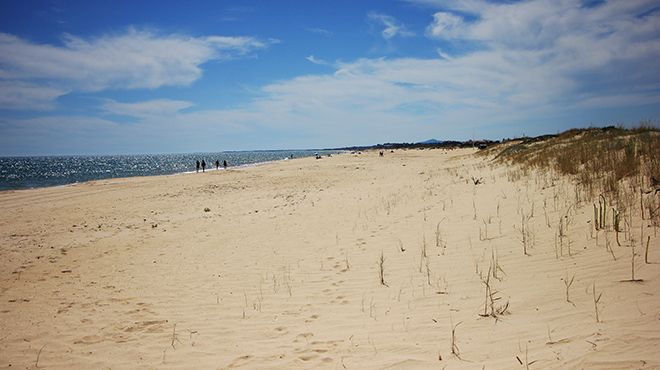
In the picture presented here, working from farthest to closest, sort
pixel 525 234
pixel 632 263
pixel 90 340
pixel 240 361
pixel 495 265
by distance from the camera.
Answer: pixel 525 234
pixel 495 265
pixel 90 340
pixel 632 263
pixel 240 361

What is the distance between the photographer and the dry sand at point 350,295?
11.5ft

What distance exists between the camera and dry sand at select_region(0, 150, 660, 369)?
3498mm

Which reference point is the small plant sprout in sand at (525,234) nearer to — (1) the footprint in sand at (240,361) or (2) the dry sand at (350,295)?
(2) the dry sand at (350,295)

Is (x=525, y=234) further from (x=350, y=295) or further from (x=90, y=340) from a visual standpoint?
(x=90, y=340)

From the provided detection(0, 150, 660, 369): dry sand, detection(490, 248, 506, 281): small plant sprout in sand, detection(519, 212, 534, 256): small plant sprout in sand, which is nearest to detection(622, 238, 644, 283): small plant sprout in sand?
detection(0, 150, 660, 369): dry sand

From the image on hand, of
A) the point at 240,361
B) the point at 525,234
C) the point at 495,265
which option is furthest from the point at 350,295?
the point at 525,234

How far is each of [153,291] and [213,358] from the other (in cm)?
312

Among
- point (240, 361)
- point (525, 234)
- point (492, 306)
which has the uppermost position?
point (525, 234)

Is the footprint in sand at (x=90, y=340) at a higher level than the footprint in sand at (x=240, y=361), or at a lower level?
lower

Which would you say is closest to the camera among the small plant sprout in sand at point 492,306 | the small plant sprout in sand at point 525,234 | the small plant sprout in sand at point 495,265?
the small plant sprout in sand at point 492,306

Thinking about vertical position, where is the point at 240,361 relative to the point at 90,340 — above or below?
above

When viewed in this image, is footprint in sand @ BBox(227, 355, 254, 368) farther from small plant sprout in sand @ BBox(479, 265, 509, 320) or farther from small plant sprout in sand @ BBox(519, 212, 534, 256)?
small plant sprout in sand @ BBox(519, 212, 534, 256)

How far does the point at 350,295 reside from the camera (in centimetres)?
546

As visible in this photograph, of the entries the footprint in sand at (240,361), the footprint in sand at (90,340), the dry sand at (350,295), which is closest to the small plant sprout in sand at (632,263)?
the dry sand at (350,295)
